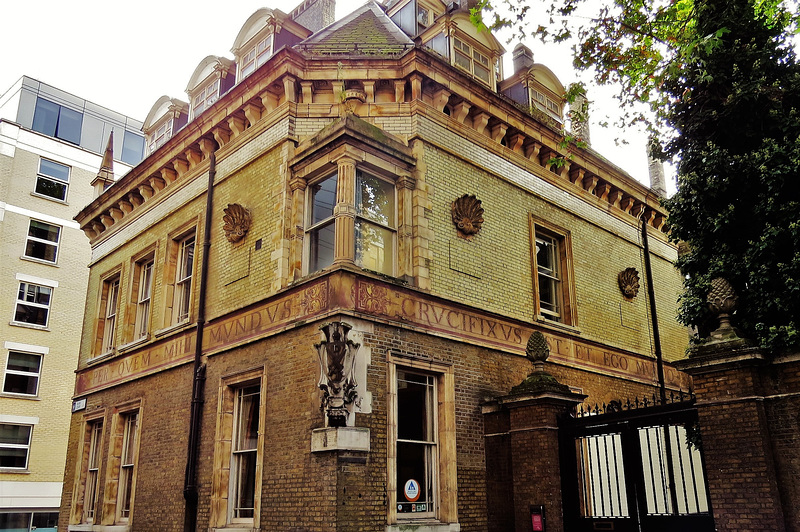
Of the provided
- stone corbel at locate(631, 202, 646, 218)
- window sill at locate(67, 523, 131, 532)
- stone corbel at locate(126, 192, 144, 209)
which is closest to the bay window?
window sill at locate(67, 523, 131, 532)

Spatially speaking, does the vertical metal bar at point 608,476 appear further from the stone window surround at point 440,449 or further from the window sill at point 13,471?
the window sill at point 13,471

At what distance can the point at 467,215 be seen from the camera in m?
13.0

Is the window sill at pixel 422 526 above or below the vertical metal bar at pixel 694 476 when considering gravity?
below

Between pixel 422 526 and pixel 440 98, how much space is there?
7.78m

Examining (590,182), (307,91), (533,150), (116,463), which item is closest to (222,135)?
(307,91)

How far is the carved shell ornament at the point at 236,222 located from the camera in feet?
43.0

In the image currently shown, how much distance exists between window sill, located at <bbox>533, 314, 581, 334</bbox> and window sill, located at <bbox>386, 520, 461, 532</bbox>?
469 cm

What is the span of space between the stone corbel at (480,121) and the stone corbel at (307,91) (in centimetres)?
340

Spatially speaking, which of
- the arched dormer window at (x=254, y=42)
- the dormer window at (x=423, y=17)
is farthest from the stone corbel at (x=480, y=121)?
the arched dormer window at (x=254, y=42)

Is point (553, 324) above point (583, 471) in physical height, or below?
above

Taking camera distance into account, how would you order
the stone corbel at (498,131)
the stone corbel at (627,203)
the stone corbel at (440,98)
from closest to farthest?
the stone corbel at (440,98) < the stone corbel at (498,131) < the stone corbel at (627,203)

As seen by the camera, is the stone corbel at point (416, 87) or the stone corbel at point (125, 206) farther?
the stone corbel at point (125, 206)

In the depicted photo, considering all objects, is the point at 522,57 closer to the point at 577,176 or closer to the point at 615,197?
the point at 577,176

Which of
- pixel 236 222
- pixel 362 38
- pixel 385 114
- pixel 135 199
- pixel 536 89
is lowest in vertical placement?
pixel 236 222
